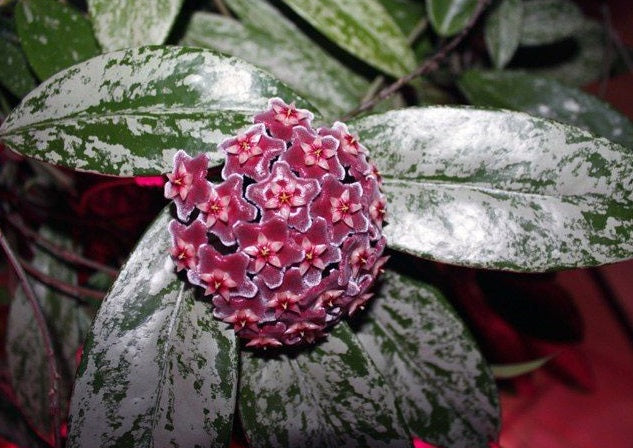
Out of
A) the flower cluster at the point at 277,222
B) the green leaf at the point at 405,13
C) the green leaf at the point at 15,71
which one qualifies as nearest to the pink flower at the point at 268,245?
the flower cluster at the point at 277,222

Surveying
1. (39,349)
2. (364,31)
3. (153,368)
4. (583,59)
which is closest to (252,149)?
(153,368)

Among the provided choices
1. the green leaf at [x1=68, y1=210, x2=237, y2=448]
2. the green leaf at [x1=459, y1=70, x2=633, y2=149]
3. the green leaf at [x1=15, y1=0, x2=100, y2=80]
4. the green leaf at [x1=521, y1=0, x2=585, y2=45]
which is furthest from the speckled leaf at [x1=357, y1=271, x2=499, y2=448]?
the green leaf at [x1=521, y1=0, x2=585, y2=45]

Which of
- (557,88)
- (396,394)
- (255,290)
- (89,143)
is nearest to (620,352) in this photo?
(557,88)

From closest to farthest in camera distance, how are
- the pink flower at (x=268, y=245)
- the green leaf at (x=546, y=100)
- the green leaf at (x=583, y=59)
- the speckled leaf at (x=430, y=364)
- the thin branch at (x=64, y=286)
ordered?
the pink flower at (x=268, y=245), the speckled leaf at (x=430, y=364), the thin branch at (x=64, y=286), the green leaf at (x=546, y=100), the green leaf at (x=583, y=59)

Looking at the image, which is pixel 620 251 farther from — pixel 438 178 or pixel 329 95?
pixel 329 95

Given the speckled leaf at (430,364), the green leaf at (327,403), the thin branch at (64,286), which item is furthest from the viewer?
the thin branch at (64,286)

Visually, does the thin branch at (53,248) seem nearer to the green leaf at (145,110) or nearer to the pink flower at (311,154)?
the green leaf at (145,110)

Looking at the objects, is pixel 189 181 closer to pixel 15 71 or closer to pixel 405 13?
pixel 15 71
